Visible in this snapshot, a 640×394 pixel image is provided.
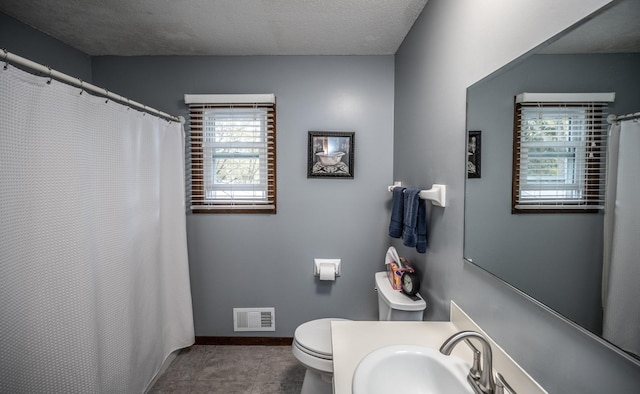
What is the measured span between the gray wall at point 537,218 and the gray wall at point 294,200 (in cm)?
110

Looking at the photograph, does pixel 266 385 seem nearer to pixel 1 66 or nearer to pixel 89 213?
pixel 89 213

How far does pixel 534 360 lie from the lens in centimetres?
78

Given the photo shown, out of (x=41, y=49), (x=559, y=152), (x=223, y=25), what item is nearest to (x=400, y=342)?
(x=559, y=152)

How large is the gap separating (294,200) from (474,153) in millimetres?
1386

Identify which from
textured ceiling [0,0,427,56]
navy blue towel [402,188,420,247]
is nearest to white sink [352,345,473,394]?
navy blue towel [402,188,420,247]

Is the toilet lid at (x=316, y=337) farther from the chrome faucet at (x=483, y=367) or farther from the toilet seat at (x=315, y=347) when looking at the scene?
the chrome faucet at (x=483, y=367)

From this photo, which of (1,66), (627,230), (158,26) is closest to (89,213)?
(1,66)

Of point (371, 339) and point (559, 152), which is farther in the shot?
point (371, 339)

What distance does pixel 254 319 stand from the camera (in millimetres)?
2197

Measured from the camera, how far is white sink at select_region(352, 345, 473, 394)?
853mm

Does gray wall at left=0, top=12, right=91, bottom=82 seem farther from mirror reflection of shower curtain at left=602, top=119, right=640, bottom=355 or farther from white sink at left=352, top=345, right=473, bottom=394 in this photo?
mirror reflection of shower curtain at left=602, top=119, right=640, bottom=355

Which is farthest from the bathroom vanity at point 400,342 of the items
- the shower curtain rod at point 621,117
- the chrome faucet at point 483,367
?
the shower curtain rod at point 621,117

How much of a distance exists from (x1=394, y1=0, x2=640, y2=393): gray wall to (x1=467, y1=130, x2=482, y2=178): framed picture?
6 centimetres

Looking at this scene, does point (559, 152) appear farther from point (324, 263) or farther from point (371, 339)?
point (324, 263)
